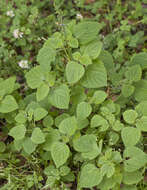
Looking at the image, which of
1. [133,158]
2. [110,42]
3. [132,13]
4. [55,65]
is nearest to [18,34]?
[55,65]

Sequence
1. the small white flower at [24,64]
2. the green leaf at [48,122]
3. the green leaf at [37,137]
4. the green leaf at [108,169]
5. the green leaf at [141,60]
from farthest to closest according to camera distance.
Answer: the small white flower at [24,64]
the green leaf at [48,122]
the green leaf at [141,60]
the green leaf at [37,137]
the green leaf at [108,169]

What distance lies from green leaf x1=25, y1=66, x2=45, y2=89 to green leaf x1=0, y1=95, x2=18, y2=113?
226 mm

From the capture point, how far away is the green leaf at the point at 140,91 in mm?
1896

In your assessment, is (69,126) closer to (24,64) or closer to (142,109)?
(142,109)

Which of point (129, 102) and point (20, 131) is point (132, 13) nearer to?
point (129, 102)

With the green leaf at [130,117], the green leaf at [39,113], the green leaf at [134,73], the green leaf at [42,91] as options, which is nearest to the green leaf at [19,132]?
the green leaf at [39,113]

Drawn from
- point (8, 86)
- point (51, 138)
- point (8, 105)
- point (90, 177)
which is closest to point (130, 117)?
point (90, 177)

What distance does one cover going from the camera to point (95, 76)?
174 centimetres

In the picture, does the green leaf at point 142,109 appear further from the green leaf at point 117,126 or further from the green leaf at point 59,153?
the green leaf at point 59,153

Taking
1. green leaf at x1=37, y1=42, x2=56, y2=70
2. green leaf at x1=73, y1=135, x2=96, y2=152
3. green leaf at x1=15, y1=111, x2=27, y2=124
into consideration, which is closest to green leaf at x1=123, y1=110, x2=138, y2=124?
green leaf at x1=73, y1=135, x2=96, y2=152

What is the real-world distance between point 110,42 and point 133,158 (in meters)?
1.45

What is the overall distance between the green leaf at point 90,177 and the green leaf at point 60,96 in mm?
441

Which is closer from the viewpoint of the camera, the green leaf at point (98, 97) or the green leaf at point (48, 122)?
the green leaf at point (98, 97)

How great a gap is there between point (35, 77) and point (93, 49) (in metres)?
0.46
